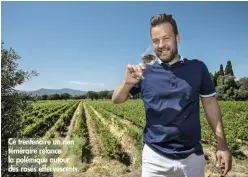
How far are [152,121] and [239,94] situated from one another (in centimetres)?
5662

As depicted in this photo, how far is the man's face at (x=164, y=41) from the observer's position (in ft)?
8.16

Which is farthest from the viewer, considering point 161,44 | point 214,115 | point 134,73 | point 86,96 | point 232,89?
point 86,96

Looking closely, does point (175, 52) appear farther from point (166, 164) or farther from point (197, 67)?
point (166, 164)

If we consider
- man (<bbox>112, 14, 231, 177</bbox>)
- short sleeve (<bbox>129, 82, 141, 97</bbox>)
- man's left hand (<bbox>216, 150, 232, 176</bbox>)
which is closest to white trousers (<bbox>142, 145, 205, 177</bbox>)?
man (<bbox>112, 14, 231, 177</bbox>)

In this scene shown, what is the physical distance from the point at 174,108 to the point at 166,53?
1.54 ft

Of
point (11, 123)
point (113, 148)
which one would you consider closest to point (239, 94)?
point (113, 148)

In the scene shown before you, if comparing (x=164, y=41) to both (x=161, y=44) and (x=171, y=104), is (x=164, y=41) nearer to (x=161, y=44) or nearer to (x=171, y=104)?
(x=161, y=44)

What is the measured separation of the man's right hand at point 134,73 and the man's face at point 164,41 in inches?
9.6

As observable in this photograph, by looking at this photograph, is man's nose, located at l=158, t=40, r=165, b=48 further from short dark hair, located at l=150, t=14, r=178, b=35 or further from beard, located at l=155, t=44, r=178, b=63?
short dark hair, located at l=150, t=14, r=178, b=35

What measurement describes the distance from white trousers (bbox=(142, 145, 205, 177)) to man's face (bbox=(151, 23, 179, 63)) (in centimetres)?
77

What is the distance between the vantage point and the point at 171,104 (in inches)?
93.7

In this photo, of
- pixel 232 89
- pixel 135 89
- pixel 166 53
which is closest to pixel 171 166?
pixel 135 89

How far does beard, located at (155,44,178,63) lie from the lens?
2521 millimetres

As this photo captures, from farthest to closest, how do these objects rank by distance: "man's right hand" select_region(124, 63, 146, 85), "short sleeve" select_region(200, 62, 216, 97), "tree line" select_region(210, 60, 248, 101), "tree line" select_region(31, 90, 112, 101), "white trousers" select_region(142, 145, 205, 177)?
"tree line" select_region(31, 90, 112, 101) < "tree line" select_region(210, 60, 248, 101) < "short sleeve" select_region(200, 62, 216, 97) < "white trousers" select_region(142, 145, 205, 177) < "man's right hand" select_region(124, 63, 146, 85)
